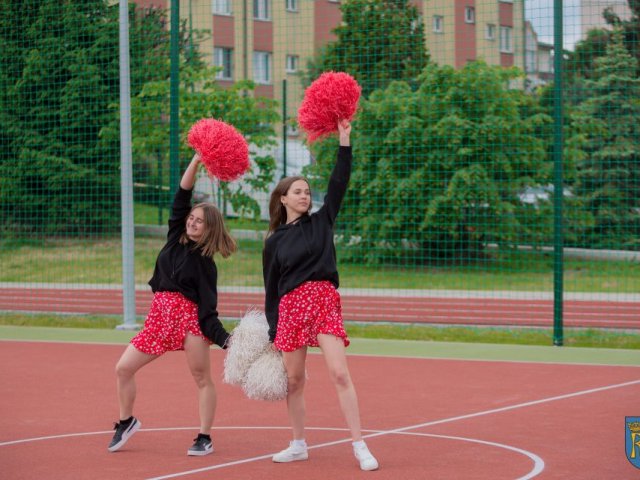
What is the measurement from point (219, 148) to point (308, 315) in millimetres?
1140

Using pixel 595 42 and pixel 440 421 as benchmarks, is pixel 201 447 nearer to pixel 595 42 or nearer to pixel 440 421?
pixel 440 421

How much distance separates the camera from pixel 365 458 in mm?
5645

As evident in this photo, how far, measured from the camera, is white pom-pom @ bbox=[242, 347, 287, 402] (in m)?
5.86

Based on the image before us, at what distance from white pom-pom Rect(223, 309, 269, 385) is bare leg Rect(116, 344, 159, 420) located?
488mm

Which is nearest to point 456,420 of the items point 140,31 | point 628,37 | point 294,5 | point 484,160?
point 484,160

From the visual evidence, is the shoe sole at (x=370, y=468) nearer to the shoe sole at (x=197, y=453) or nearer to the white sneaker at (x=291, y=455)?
the white sneaker at (x=291, y=455)

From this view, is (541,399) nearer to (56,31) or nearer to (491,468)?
(491,468)

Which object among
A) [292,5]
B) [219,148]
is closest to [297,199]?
[219,148]

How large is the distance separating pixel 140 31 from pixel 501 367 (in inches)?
369

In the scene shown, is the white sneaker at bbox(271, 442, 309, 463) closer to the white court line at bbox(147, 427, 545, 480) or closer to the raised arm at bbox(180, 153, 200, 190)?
the white court line at bbox(147, 427, 545, 480)

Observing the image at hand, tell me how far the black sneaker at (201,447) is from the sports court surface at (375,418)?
1.9 inches

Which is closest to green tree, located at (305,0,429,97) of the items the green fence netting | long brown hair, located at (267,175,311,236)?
the green fence netting

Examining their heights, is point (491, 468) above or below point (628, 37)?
below

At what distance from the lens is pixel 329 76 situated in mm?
6020
